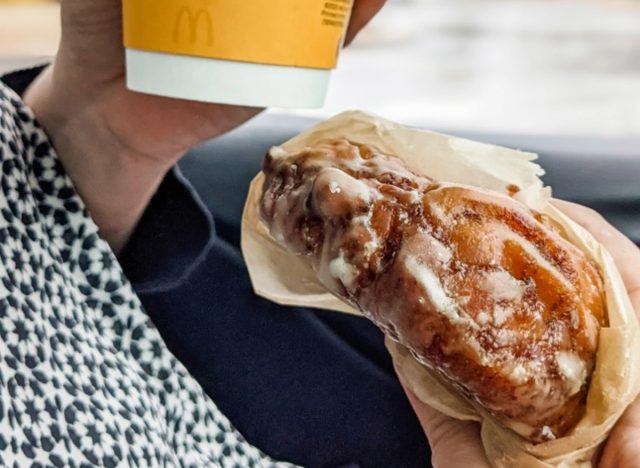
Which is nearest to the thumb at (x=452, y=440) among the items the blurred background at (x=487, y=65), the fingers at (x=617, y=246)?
the fingers at (x=617, y=246)

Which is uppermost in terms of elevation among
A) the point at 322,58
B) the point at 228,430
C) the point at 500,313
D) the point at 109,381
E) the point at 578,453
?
the point at 322,58

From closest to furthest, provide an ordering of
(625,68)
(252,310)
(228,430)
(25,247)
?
(25,247) < (228,430) < (252,310) < (625,68)

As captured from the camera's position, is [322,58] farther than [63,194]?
No

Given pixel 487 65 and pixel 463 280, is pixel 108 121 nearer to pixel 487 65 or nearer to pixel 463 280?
pixel 463 280

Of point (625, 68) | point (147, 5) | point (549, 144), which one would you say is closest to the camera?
point (147, 5)

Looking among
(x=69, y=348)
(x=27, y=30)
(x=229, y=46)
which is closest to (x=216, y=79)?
(x=229, y=46)

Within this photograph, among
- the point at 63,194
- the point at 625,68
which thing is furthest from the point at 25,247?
the point at 625,68

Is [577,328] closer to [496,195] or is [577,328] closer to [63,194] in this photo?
[496,195]

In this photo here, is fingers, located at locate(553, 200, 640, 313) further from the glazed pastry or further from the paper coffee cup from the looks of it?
the paper coffee cup
